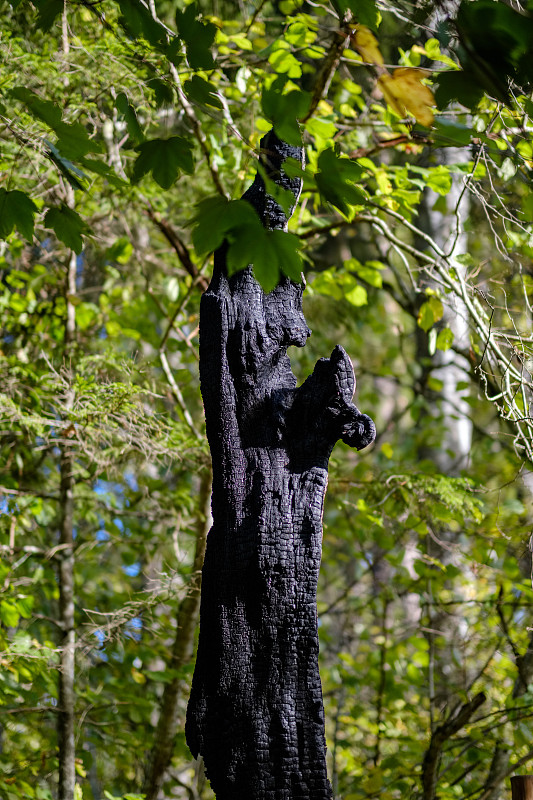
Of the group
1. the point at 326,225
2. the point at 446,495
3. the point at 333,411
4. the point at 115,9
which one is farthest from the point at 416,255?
the point at 333,411

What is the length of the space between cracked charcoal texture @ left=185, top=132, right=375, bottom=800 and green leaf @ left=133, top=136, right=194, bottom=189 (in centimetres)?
20

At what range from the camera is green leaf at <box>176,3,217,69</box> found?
1.90m

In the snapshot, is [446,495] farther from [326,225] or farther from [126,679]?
[126,679]

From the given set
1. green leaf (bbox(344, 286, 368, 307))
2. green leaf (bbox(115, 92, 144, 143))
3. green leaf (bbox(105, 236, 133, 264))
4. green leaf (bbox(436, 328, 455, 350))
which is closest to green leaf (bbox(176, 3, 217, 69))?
green leaf (bbox(115, 92, 144, 143))

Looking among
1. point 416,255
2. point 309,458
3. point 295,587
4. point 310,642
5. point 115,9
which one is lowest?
point 310,642

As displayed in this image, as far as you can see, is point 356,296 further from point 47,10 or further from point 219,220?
point 219,220

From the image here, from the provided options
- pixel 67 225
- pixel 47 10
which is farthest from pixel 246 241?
pixel 47 10

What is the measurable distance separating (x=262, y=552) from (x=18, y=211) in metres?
1.11

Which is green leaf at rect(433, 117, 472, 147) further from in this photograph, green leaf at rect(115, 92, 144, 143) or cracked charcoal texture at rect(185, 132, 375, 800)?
green leaf at rect(115, 92, 144, 143)

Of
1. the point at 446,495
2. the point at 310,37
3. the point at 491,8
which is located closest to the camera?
the point at 491,8

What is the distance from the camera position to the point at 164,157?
197cm

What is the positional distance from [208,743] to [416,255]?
9.86 ft

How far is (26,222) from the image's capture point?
2.13 meters

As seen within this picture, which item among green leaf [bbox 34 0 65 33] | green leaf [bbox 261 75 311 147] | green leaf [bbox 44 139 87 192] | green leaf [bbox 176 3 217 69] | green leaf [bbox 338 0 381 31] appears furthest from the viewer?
green leaf [bbox 34 0 65 33]
